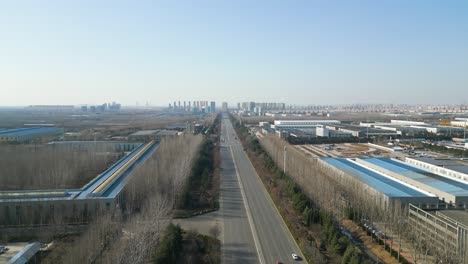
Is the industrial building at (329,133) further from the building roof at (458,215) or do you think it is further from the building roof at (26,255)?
the building roof at (26,255)

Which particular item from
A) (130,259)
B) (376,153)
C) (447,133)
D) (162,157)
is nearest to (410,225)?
(130,259)

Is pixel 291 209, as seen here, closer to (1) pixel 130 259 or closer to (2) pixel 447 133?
(1) pixel 130 259

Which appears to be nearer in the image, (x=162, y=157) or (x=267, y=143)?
(x=162, y=157)

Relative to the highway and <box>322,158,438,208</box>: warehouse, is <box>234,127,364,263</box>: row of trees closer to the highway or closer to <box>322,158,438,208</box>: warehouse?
the highway

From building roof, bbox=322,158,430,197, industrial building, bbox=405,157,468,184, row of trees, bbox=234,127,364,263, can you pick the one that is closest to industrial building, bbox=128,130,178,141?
row of trees, bbox=234,127,364,263

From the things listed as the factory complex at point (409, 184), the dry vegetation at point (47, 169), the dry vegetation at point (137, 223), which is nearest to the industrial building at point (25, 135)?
the dry vegetation at point (47, 169)

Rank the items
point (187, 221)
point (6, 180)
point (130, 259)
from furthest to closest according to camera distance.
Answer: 1. point (6, 180)
2. point (187, 221)
3. point (130, 259)
